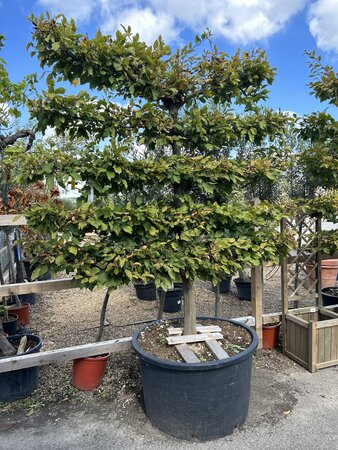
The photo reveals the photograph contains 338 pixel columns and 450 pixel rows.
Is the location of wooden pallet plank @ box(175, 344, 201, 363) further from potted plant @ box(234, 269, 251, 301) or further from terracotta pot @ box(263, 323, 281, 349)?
potted plant @ box(234, 269, 251, 301)

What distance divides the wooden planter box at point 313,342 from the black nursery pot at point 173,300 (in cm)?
204

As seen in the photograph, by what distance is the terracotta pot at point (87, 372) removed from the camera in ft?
10.5

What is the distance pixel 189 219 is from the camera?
278cm

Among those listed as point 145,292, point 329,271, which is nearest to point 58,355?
point 145,292

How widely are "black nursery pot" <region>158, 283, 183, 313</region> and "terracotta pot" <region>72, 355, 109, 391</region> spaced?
235 cm

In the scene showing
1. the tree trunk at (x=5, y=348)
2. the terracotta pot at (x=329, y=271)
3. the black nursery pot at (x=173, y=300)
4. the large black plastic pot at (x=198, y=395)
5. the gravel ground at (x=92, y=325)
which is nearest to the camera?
the large black plastic pot at (x=198, y=395)

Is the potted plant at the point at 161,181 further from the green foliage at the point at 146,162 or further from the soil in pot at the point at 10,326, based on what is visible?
the soil in pot at the point at 10,326

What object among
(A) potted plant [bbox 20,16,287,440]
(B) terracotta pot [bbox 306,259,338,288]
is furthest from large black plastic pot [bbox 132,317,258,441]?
(B) terracotta pot [bbox 306,259,338,288]

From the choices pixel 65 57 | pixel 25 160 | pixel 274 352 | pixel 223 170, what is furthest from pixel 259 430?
pixel 65 57

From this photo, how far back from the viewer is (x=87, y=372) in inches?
126

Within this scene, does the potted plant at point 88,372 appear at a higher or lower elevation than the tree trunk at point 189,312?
lower

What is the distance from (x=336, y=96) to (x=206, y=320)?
2.82 metres

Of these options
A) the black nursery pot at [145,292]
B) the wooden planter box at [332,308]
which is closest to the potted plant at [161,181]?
the wooden planter box at [332,308]

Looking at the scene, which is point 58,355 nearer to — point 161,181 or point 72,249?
point 72,249
